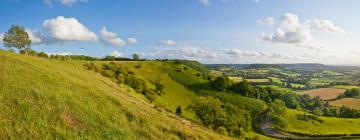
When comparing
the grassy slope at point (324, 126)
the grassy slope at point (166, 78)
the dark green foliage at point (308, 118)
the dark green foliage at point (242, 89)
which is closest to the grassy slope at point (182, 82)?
the grassy slope at point (166, 78)

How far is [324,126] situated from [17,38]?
133 metres

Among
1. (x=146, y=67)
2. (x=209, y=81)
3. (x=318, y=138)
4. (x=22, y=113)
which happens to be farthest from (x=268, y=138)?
(x=22, y=113)

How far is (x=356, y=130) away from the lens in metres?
146

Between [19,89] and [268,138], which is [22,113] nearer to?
[19,89]

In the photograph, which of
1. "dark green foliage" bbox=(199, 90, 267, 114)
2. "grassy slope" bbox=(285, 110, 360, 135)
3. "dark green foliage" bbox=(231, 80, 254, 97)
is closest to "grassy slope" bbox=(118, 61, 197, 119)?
"dark green foliage" bbox=(199, 90, 267, 114)

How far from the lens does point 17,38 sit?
296 ft

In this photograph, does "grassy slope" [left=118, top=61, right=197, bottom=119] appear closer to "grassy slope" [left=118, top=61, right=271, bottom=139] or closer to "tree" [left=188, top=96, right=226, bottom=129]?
"grassy slope" [left=118, top=61, right=271, bottom=139]

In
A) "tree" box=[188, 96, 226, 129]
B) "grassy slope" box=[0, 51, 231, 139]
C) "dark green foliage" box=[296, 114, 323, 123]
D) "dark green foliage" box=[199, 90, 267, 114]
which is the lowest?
"dark green foliage" box=[296, 114, 323, 123]

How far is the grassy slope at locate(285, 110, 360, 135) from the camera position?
14112cm

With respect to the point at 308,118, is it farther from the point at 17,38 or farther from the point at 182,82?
the point at 17,38

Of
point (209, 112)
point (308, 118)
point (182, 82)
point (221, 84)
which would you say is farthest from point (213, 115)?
point (308, 118)

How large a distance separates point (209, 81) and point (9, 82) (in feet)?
496

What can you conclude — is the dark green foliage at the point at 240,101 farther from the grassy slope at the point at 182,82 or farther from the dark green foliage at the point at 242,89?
the dark green foliage at the point at 242,89

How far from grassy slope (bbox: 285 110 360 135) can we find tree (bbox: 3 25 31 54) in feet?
359
